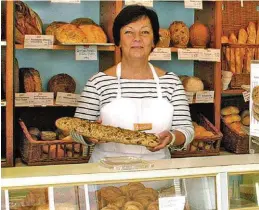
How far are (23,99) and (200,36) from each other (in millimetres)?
1217

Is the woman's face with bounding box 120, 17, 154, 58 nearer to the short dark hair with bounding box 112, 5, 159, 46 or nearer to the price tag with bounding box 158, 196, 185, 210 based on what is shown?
the short dark hair with bounding box 112, 5, 159, 46

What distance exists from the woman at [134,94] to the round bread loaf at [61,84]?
0.75 m

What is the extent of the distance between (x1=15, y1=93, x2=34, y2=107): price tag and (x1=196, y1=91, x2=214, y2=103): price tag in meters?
1.06

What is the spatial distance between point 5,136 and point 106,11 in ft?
3.41

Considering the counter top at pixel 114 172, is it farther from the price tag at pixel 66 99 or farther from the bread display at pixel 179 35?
the bread display at pixel 179 35

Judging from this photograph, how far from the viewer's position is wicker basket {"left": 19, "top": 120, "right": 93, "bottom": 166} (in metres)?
2.74

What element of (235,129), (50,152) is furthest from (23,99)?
(235,129)

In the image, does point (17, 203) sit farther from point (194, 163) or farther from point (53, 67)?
point (53, 67)

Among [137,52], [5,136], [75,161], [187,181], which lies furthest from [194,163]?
[5,136]

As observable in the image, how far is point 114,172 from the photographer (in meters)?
1.55

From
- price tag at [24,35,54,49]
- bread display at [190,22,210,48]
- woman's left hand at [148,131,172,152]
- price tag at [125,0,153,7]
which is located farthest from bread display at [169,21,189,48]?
woman's left hand at [148,131,172,152]

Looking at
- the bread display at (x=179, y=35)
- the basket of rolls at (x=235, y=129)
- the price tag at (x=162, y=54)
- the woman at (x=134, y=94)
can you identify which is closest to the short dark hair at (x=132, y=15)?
the woman at (x=134, y=94)

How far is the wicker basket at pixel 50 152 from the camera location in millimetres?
2744

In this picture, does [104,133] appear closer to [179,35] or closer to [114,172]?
[114,172]
